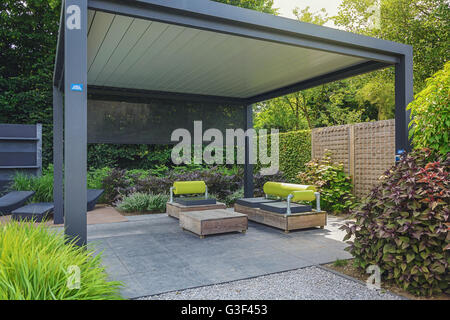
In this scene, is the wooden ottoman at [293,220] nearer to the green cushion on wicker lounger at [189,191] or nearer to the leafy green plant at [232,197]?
the green cushion on wicker lounger at [189,191]

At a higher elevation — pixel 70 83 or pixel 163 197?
pixel 70 83

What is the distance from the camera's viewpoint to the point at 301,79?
6668mm

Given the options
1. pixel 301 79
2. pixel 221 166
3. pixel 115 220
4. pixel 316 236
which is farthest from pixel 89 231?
pixel 221 166

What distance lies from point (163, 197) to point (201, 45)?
4467mm

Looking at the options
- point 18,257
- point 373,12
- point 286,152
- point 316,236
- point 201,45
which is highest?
point 373,12

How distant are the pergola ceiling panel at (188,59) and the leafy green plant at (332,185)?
2284mm

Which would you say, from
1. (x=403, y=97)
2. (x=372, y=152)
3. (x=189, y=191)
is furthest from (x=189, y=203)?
(x=403, y=97)

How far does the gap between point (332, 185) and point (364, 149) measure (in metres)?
1.07

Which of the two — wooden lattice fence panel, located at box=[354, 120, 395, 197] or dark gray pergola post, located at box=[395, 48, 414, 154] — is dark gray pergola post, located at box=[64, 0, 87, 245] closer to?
dark gray pergola post, located at box=[395, 48, 414, 154]

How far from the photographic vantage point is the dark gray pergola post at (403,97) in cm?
476

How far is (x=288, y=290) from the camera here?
305 cm

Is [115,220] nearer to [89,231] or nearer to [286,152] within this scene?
[89,231]

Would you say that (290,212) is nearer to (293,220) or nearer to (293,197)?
(293,220)

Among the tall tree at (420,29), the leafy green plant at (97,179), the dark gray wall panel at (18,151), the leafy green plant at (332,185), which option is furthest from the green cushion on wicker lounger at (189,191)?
the tall tree at (420,29)
